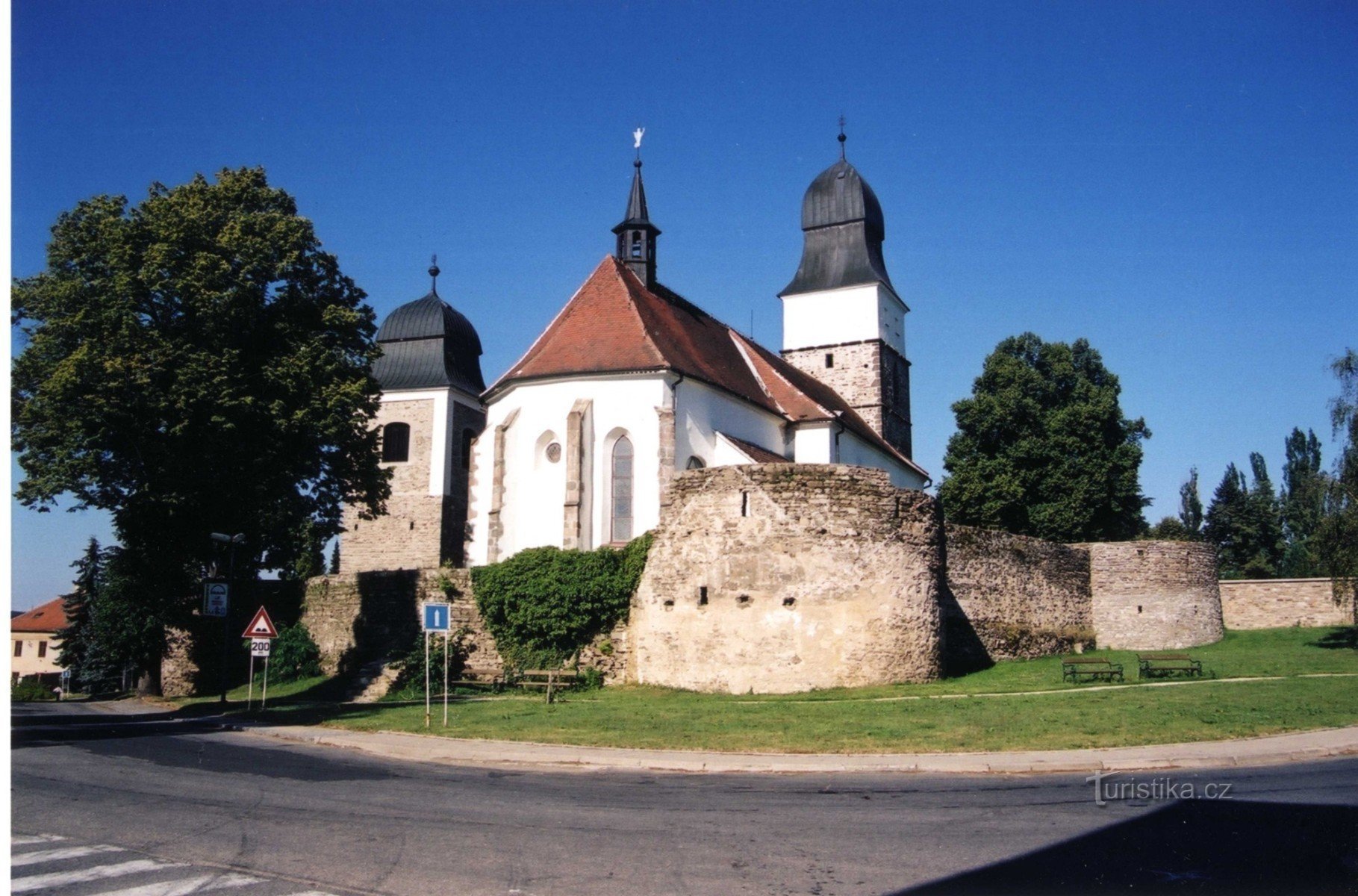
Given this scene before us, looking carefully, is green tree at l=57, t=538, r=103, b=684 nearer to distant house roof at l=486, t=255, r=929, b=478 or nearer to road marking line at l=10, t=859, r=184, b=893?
distant house roof at l=486, t=255, r=929, b=478

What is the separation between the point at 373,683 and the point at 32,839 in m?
18.0

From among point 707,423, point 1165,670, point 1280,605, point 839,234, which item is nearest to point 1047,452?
point 1280,605

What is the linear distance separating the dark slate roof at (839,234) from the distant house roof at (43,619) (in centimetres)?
5531

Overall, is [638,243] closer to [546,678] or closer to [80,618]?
[546,678]

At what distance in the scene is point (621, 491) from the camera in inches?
1192

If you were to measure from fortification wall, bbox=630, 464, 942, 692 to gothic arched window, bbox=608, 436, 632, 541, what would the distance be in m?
7.59

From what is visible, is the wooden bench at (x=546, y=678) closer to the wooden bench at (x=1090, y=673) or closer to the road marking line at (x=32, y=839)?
the wooden bench at (x=1090, y=673)

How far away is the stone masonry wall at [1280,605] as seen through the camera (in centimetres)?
3550

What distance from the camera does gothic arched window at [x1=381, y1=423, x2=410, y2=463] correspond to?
4750cm

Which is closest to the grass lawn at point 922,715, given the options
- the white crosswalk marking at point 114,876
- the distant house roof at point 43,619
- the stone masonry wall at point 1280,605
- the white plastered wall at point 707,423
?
the white crosswalk marking at point 114,876

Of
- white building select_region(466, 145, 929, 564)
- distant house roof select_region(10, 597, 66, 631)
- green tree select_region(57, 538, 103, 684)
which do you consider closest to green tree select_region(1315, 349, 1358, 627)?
white building select_region(466, 145, 929, 564)

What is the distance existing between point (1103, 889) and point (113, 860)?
22.7ft

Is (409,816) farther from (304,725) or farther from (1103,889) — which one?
(304,725)

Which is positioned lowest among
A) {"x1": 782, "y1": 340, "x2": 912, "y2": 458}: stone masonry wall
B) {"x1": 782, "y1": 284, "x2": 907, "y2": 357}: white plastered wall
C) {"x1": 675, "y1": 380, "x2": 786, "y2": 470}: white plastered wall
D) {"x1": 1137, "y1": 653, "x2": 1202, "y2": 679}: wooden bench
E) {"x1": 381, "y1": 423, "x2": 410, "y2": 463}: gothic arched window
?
{"x1": 1137, "y1": 653, "x2": 1202, "y2": 679}: wooden bench
